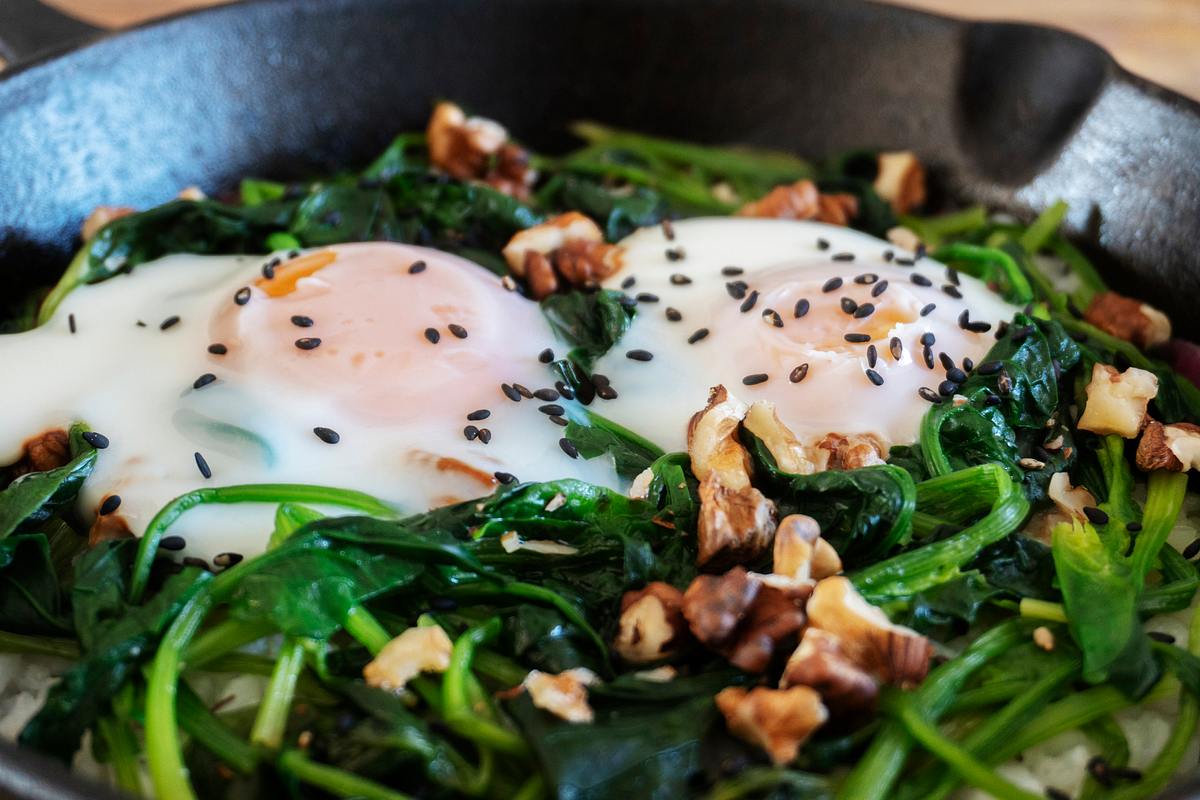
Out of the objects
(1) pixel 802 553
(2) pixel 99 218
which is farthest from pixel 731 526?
(2) pixel 99 218

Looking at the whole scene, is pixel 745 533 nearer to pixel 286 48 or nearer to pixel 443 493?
pixel 443 493

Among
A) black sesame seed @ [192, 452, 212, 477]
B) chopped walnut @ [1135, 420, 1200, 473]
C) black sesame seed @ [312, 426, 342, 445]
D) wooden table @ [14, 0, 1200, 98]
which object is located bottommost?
black sesame seed @ [192, 452, 212, 477]

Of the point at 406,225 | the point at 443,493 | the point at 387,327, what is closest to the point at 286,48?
the point at 406,225

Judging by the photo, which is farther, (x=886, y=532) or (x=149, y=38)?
(x=149, y=38)

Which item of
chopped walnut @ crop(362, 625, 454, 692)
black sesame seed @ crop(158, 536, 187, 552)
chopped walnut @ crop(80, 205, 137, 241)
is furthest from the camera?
chopped walnut @ crop(80, 205, 137, 241)

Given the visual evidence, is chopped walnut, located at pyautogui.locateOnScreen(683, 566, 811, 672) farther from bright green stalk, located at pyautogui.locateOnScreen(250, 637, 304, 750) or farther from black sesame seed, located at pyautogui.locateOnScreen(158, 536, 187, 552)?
black sesame seed, located at pyautogui.locateOnScreen(158, 536, 187, 552)

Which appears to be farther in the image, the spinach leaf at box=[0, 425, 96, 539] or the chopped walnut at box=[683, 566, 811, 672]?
the spinach leaf at box=[0, 425, 96, 539]

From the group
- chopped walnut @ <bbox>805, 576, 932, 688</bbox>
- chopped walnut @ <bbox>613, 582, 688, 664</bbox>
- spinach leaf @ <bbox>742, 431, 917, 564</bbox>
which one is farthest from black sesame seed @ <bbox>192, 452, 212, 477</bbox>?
chopped walnut @ <bbox>805, 576, 932, 688</bbox>

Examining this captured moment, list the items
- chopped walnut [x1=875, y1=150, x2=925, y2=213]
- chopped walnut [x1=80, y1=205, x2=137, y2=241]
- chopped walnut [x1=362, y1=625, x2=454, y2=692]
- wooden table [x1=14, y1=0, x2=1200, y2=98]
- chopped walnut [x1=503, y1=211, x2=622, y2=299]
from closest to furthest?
chopped walnut [x1=362, y1=625, x2=454, y2=692], chopped walnut [x1=503, y1=211, x2=622, y2=299], chopped walnut [x1=80, y1=205, x2=137, y2=241], chopped walnut [x1=875, y1=150, x2=925, y2=213], wooden table [x1=14, y1=0, x2=1200, y2=98]
